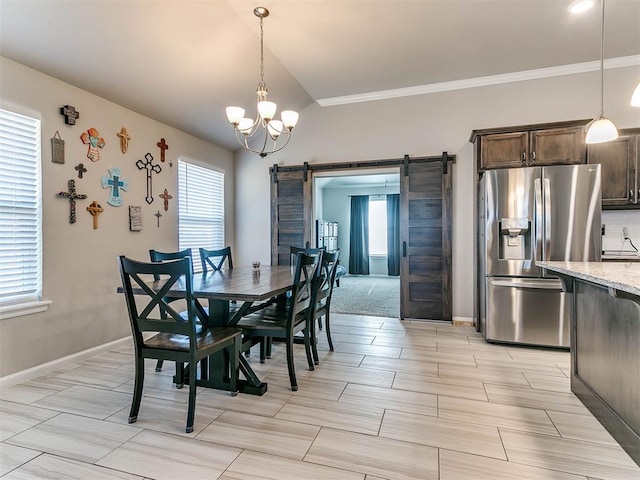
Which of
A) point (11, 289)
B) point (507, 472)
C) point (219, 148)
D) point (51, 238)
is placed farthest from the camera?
point (219, 148)

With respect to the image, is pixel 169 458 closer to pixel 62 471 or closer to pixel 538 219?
pixel 62 471

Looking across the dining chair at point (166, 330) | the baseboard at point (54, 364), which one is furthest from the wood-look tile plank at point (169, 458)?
the baseboard at point (54, 364)

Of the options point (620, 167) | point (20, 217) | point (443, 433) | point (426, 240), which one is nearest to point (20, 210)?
point (20, 217)

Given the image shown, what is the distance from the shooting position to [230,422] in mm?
2117

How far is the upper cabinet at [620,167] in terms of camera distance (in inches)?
137

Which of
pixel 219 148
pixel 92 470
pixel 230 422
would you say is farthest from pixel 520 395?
pixel 219 148

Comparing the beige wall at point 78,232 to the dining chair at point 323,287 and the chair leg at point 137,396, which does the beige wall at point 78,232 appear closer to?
the chair leg at point 137,396

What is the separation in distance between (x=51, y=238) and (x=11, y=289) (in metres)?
0.47

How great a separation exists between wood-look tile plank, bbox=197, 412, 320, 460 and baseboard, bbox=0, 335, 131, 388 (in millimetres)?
1724

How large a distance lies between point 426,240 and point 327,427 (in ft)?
9.76

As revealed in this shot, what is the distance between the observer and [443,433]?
200cm

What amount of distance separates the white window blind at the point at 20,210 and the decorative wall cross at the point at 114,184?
0.60 m

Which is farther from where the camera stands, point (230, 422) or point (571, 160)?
point (571, 160)

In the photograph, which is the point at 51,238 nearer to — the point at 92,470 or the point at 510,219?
the point at 92,470
